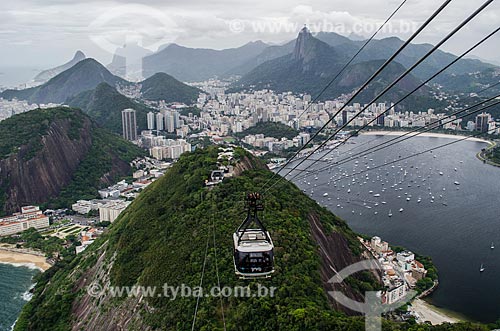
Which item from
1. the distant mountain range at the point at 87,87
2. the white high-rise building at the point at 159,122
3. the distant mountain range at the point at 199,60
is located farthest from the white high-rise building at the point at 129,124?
the distant mountain range at the point at 199,60

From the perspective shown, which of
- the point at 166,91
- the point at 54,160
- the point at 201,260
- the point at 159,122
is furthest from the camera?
the point at 166,91

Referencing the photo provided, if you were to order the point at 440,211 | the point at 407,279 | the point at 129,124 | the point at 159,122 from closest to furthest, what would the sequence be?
the point at 407,279 < the point at 440,211 < the point at 129,124 < the point at 159,122

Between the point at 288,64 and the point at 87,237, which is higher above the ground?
the point at 288,64

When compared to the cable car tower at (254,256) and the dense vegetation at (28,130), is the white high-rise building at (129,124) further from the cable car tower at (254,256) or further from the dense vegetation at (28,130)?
the cable car tower at (254,256)

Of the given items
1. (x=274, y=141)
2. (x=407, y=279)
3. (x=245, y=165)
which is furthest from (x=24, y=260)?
(x=274, y=141)

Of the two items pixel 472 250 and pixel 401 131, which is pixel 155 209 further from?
pixel 401 131

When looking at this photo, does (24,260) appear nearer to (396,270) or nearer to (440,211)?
(396,270)

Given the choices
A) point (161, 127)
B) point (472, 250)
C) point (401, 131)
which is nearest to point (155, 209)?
point (472, 250)
